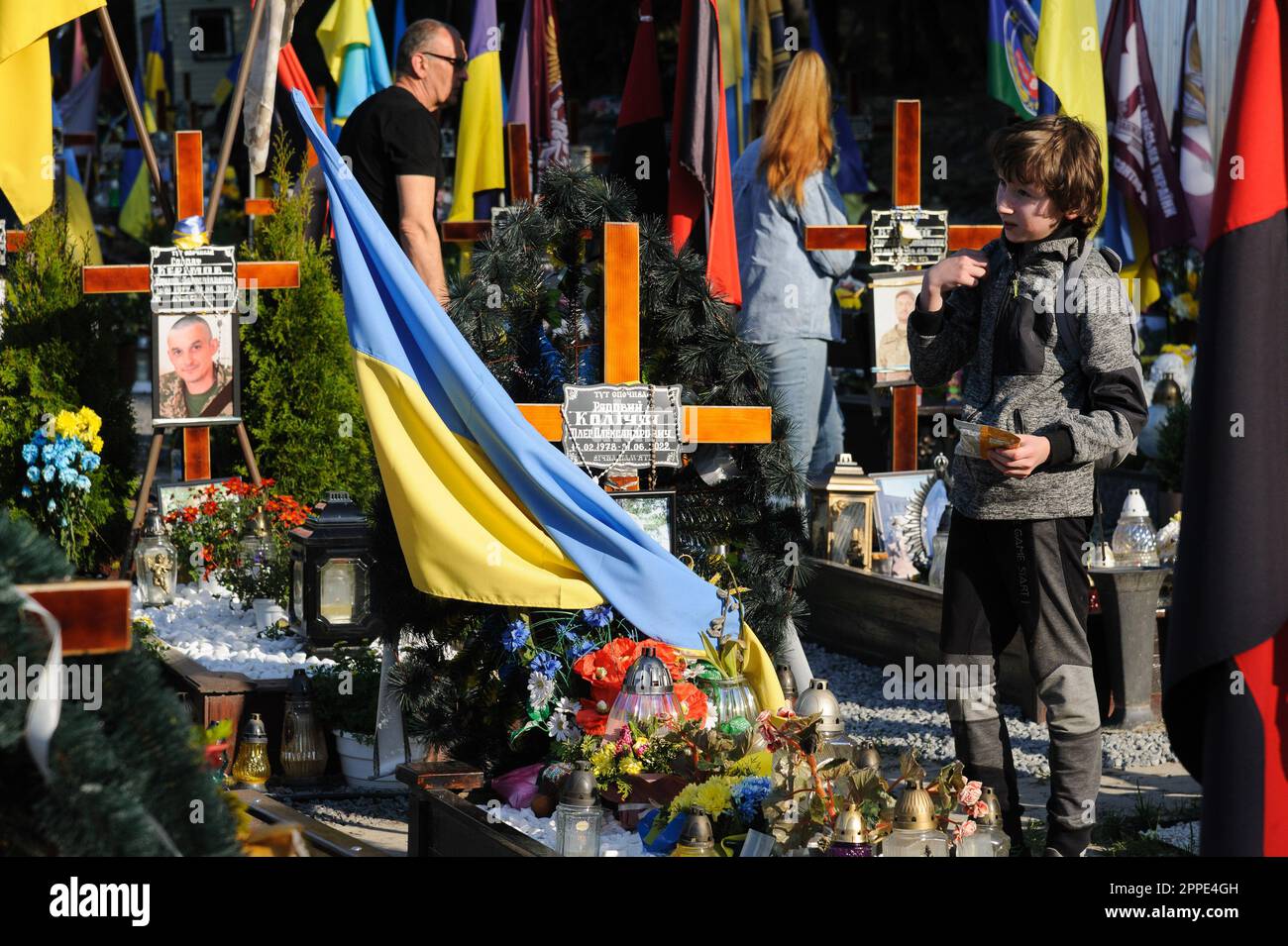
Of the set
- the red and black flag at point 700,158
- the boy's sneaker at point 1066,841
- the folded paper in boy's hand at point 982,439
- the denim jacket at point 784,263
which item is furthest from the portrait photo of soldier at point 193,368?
the boy's sneaker at point 1066,841

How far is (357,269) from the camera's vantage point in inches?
184

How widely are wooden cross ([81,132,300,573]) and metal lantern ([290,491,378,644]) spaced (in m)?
1.81

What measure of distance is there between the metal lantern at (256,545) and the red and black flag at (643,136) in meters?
2.35

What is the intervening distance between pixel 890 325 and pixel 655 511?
12.5 ft

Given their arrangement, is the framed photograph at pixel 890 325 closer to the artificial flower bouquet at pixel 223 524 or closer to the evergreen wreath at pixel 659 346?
the artificial flower bouquet at pixel 223 524

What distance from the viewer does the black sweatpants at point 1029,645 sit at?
405cm

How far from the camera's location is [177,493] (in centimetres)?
807

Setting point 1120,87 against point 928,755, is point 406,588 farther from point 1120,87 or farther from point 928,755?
point 1120,87

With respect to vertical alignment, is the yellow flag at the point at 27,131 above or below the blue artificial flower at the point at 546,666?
above

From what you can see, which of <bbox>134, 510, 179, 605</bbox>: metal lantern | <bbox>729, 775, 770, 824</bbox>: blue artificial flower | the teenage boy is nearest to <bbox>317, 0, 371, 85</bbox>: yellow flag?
<bbox>134, 510, 179, 605</bbox>: metal lantern

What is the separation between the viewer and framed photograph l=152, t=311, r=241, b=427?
318 inches

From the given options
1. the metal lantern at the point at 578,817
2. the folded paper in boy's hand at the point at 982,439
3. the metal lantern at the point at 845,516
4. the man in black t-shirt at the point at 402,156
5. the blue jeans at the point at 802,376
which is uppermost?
the man in black t-shirt at the point at 402,156

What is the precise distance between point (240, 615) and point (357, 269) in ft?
9.58
